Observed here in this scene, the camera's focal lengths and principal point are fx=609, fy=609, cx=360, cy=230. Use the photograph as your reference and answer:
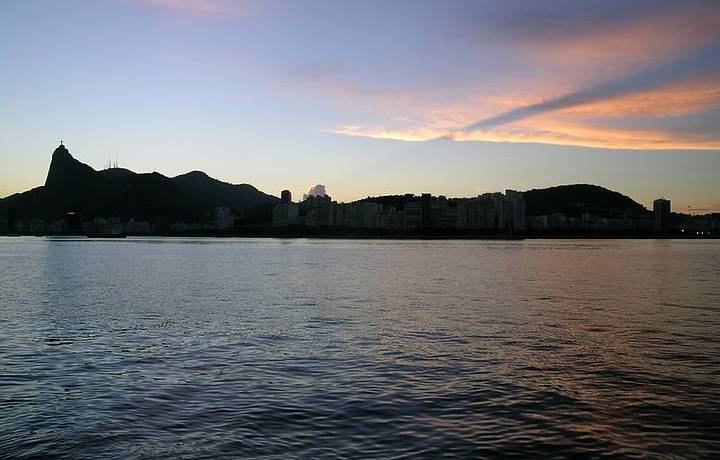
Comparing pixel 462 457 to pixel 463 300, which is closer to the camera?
pixel 462 457

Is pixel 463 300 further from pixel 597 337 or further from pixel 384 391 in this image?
pixel 384 391

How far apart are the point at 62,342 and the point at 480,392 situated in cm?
2113

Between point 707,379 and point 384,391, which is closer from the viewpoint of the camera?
point 384,391

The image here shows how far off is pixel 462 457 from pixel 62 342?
2318 cm

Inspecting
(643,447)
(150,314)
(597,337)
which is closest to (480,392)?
(643,447)

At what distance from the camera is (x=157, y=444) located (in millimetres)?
15297

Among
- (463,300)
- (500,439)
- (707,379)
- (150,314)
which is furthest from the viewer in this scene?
(463,300)

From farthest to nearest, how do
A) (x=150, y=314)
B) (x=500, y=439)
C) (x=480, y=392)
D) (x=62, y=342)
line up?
(x=150, y=314), (x=62, y=342), (x=480, y=392), (x=500, y=439)

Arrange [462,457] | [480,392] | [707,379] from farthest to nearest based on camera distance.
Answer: [707,379], [480,392], [462,457]

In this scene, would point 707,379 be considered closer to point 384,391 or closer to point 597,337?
point 597,337

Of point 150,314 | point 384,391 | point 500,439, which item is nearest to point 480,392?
point 384,391

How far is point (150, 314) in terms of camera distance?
4191cm

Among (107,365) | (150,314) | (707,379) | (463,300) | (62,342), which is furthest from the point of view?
(463,300)

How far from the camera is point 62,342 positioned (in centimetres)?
3009
